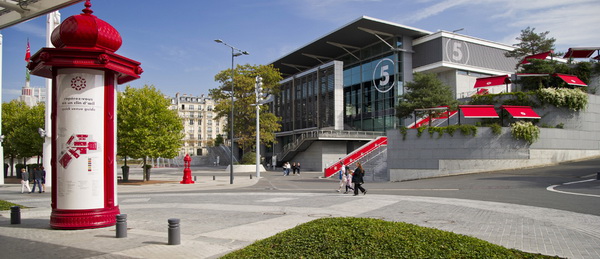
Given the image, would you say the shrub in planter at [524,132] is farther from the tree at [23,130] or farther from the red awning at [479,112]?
the tree at [23,130]

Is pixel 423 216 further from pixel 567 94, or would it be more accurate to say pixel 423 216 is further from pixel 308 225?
pixel 567 94

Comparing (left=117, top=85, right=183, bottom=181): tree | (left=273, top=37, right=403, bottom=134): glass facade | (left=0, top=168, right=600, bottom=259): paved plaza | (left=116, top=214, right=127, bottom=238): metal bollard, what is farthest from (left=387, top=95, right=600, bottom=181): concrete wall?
(left=116, top=214, right=127, bottom=238): metal bollard

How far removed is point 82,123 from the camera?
1139 centimetres

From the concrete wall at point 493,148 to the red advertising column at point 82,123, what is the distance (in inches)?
858

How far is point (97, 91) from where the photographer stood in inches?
460

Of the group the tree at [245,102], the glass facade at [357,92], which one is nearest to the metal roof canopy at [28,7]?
the tree at [245,102]

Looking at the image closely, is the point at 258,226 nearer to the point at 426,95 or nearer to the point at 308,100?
the point at 426,95

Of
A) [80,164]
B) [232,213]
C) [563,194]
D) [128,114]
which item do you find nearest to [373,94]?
[128,114]

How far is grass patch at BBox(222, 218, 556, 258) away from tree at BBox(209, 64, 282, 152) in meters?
42.2

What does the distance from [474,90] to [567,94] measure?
19.7 meters

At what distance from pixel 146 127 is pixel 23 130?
14.5 metres

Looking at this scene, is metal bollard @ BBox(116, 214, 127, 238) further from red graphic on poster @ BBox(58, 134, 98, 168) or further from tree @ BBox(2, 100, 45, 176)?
tree @ BBox(2, 100, 45, 176)

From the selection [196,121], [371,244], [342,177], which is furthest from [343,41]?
[196,121]

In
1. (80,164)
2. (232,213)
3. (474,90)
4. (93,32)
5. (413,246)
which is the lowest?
(232,213)
